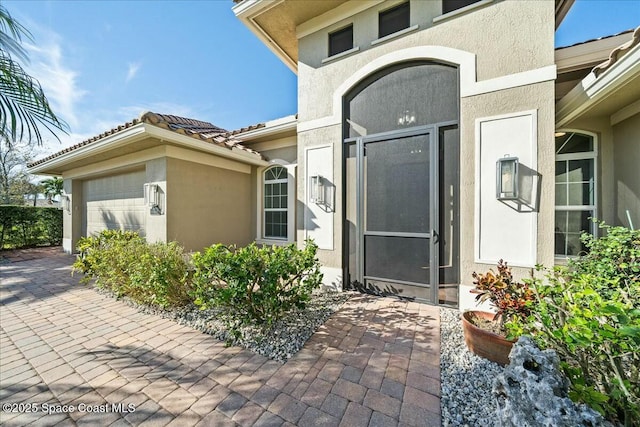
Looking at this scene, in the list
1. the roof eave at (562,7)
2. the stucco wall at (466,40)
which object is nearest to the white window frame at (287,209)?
the stucco wall at (466,40)

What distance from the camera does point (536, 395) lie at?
1706 millimetres

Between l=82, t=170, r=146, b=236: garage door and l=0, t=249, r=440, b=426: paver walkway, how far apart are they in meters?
3.96

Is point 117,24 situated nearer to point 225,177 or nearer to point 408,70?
point 225,177

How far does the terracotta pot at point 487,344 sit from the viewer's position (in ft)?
10.4

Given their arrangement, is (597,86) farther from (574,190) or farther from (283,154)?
(283,154)

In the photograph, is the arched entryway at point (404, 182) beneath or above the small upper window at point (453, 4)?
beneath

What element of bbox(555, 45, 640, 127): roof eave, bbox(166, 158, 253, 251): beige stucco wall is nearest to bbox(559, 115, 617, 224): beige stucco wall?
bbox(555, 45, 640, 127): roof eave

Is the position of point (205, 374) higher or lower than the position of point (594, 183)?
lower

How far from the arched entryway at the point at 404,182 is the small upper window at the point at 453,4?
114cm

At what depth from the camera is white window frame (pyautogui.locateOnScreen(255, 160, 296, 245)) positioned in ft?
27.5

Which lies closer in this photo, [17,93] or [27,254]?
[17,93]

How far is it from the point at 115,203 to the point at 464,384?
38.0ft

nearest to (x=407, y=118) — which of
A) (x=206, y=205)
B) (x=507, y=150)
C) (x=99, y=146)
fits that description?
(x=507, y=150)

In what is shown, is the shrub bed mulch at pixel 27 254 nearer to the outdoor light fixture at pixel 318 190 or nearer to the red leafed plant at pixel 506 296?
the outdoor light fixture at pixel 318 190
